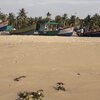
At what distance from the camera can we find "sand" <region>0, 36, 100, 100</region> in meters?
7.40

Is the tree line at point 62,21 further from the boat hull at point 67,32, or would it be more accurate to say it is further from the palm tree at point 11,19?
the boat hull at point 67,32

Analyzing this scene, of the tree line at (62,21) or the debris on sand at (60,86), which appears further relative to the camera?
the tree line at (62,21)

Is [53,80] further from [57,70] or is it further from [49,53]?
[49,53]

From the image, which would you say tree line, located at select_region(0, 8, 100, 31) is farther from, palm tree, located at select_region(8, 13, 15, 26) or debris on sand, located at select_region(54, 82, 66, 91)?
debris on sand, located at select_region(54, 82, 66, 91)

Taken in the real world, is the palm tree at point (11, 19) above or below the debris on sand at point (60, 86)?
below

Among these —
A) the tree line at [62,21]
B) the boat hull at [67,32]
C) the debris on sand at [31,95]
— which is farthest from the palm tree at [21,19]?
the debris on sand at [31,95]

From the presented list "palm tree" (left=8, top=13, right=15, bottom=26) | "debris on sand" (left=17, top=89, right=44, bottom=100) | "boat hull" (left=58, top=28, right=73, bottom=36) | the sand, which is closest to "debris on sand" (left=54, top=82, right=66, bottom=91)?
the sand

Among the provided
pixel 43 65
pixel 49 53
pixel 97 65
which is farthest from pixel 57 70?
pixel 49 53

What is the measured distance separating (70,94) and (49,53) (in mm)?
4168

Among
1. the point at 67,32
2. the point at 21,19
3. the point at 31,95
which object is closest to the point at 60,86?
the point at 31,95

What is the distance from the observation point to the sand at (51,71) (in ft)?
24.3

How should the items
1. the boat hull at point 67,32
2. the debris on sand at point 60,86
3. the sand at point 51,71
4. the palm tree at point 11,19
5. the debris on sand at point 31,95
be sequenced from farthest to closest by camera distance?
the palm tree at point 11,19 → the boat hull at point 67,32 → the debris on sand at point 60,86 → the sand at point 51,71 → the debris on sand at point 31,95

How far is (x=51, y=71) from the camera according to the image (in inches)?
353

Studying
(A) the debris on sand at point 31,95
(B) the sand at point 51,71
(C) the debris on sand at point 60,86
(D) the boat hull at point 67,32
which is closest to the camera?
(A) the debris on sand at point 31,95
